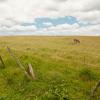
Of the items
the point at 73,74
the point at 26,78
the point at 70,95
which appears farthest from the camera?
the point at 73,74

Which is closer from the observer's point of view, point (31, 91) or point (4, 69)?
point (31, 91)

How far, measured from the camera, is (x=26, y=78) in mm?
12445

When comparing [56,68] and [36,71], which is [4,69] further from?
[56,68]

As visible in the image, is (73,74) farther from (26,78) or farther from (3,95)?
(3,95)

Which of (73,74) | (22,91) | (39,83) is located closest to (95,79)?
(73,74)

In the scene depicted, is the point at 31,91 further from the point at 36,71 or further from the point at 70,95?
the point at 36,71

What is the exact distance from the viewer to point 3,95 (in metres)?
11.0

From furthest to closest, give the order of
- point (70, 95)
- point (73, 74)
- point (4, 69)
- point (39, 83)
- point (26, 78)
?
point (4, 69) < point (73, 74) < point (26, 78) < point (39, 83) < point (70, 95)

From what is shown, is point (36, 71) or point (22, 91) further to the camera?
point (36, 71)

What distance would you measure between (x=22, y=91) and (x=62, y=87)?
7.29 ft

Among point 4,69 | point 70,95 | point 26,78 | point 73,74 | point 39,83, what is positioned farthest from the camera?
point 4,69

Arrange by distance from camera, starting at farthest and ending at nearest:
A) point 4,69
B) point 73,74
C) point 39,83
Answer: point 4,69 < point 73,74 < point 39,83

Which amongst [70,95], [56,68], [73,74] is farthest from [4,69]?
[70,95]

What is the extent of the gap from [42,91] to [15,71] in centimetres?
389
